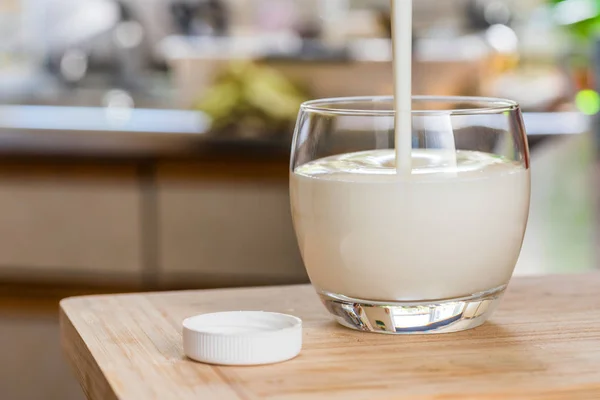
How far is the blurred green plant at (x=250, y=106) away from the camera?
2529 millimetres

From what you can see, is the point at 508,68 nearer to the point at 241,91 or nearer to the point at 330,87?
the point at 330,87

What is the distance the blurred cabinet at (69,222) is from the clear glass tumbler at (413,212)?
5.77 ft

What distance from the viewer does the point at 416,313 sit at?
0.70 m

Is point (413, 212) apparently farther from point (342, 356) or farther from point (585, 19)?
point (585, 19)

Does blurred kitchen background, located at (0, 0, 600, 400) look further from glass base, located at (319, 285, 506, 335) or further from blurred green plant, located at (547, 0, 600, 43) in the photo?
glass base, located at (319, 285, 506, 335)

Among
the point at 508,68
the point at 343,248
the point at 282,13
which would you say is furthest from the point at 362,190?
the point at 282,13

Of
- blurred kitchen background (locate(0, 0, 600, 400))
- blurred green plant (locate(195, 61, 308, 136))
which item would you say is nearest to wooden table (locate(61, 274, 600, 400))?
blurred kitchen background (locate(0, 0, 600, 400))

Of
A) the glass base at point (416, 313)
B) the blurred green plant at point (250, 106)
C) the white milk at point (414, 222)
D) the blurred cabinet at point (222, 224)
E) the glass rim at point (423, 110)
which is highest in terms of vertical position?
the glass rim at point (423, 110)

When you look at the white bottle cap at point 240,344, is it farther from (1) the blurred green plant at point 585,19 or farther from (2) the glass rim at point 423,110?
(1) the blurred green plant at point 585,19

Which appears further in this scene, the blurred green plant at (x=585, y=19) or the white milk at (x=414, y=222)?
the blurred green plant at (x=585, y=19)

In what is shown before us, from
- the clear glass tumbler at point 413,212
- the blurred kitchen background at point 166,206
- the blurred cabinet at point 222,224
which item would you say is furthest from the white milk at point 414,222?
the blurred cabinet at point 222,224

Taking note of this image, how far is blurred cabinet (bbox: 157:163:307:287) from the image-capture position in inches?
96.2

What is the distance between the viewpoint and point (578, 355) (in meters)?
0.65

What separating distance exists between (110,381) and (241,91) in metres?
2.05
